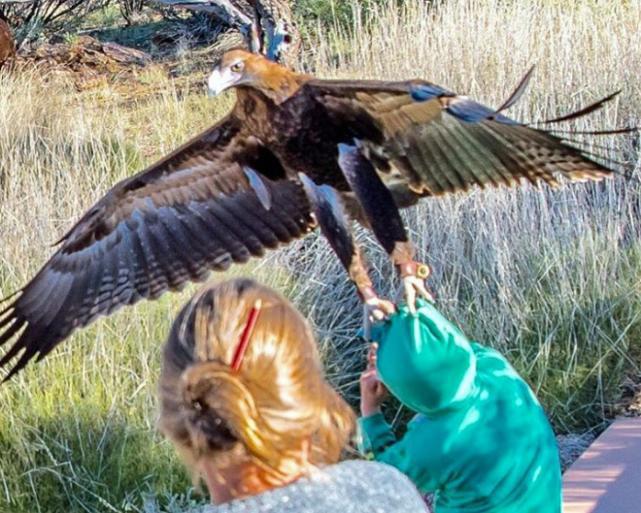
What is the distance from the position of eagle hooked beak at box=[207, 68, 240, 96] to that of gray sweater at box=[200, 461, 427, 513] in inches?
61.2

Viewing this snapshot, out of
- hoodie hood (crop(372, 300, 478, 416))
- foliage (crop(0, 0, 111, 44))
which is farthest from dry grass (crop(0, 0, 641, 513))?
foliage (crop(0, 0, 111, 44))

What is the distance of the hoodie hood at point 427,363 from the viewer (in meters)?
2.23

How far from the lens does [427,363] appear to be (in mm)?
2232

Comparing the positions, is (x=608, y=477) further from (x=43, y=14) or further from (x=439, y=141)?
(x=43, y=14)

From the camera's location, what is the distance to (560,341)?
199 inches

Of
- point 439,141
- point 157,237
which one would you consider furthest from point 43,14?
point 439,141

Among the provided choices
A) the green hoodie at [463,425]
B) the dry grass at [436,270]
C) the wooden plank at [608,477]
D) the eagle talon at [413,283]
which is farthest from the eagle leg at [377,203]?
the dry grass at [436,270]

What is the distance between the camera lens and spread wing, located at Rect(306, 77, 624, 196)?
3113mm

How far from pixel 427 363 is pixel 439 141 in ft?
3.89

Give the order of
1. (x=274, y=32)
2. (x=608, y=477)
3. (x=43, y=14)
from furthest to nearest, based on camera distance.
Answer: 1. (x=43, y=14)
2. (x=274, y=32)
3. (x=608, y=477)

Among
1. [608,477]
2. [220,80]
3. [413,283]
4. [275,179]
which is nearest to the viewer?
[413,283]

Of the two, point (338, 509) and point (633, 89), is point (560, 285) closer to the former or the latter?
point (633, 89)

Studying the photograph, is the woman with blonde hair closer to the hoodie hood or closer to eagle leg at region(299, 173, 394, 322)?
the hoodie hood

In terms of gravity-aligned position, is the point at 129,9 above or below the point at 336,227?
below
